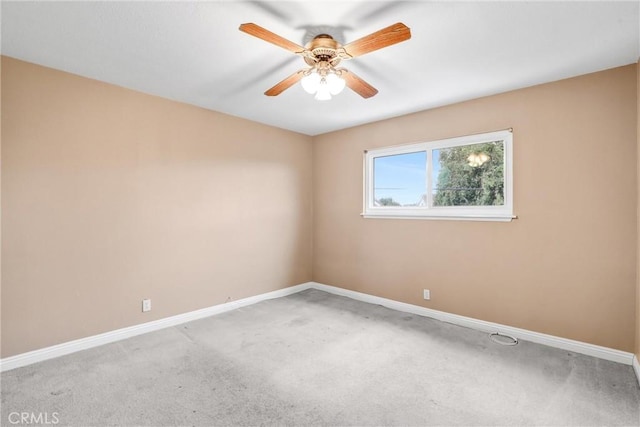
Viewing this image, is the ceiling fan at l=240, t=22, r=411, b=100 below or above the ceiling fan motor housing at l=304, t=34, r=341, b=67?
below

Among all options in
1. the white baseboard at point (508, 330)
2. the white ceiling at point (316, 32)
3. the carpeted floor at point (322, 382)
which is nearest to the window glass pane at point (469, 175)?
the white ceiling at point (316, 32)

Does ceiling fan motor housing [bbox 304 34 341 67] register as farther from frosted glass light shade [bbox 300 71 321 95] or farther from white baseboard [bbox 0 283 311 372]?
white baseboard [bbox 0 283 311 372]

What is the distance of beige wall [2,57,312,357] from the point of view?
7.96ft

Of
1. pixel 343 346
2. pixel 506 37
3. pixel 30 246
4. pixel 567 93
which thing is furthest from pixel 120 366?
pixel 567 93

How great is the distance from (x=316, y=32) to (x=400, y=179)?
2371 mm

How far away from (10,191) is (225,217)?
1.87 m

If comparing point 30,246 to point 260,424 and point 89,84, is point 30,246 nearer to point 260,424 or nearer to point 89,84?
point 89,84

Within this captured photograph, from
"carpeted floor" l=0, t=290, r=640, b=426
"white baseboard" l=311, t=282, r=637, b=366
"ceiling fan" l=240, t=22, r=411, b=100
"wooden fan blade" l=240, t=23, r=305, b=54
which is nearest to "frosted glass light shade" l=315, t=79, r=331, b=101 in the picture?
"ceiling fan" l=240, t=22, r=411, b=100

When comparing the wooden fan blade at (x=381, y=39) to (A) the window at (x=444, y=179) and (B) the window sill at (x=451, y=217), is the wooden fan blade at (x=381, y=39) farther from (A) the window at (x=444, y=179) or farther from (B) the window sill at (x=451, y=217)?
(B) the window sill at (x=451, y=217)

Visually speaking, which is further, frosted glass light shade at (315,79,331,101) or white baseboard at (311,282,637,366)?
white baseboard at (311,282,637,366)

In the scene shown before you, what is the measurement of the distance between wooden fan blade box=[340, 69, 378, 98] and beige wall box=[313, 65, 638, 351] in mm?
1465

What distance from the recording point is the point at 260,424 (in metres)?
1.79

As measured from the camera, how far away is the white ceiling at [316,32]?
1800mm

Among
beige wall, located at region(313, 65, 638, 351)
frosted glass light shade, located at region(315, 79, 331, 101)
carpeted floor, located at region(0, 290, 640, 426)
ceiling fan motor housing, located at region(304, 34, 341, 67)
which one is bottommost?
carpeted floor, located at region(0, 290, 640, 426)
